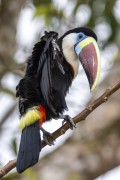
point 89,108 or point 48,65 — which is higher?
point 48,65

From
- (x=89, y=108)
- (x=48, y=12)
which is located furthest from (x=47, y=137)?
(x=48, y=12)

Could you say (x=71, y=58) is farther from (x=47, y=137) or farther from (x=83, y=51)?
(x=47, y=137)

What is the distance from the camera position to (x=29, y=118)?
284 centimetres

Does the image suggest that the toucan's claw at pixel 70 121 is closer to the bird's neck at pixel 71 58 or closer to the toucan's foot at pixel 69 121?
the toucan's foot at pixel 69 121

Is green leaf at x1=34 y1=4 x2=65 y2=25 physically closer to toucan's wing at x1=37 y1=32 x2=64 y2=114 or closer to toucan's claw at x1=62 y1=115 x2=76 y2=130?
toucan's wing at x1=37 y1=32 x2=64 y2=114

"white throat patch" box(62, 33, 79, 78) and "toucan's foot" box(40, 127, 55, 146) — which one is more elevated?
"white throat patch" box(62, 33, 79, 78)

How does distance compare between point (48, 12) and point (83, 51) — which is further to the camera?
point (48, 12)

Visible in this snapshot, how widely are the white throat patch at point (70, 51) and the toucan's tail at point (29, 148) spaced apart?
412mm

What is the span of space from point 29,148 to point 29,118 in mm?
165

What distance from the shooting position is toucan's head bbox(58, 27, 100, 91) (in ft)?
9.50

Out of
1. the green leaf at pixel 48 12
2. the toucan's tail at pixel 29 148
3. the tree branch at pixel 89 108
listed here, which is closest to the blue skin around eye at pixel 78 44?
the toucan's tail at pixel 29 148

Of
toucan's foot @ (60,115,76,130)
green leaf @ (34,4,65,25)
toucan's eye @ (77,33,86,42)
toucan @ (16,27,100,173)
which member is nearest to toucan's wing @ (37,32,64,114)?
toucan @ (16,27,100,173)

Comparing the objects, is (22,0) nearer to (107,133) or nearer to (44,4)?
(44,4)

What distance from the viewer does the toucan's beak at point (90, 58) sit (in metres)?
2.85
